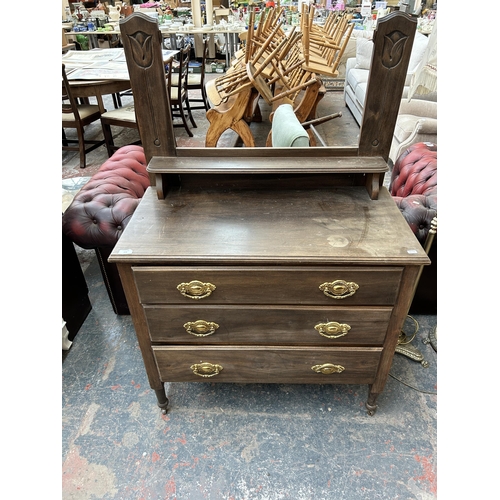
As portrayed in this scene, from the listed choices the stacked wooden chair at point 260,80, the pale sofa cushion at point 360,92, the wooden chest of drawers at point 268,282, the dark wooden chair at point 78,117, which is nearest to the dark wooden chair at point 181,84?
the stacked wooden chair at point 260,80

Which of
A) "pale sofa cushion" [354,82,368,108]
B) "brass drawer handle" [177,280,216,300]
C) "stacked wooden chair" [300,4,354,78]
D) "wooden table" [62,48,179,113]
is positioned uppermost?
"stacked wooden chair" [300,4,354,78]

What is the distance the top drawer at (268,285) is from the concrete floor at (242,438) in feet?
2.32

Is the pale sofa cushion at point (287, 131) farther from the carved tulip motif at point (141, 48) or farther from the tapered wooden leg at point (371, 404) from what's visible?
the tapered wooden leg at point (371, 404)

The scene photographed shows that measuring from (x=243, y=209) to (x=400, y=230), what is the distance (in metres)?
0.59

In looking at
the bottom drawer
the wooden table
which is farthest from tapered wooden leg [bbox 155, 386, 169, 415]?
the wooden table

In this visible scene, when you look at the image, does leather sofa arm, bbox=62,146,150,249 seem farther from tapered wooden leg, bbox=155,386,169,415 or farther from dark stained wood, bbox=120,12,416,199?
tapered wooden leg, bbox=155,386,169,415

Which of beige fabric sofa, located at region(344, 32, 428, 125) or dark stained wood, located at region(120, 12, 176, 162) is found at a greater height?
dark stained wood, located at region(120, 12, 176, 162)

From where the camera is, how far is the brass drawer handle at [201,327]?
4.41ft

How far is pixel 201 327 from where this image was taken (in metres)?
1.35

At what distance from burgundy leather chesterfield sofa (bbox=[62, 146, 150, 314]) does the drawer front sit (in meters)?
0.68

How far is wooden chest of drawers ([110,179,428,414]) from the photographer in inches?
46.9

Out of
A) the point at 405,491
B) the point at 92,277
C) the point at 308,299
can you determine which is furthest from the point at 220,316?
the point at 92,277

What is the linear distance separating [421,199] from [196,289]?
1273 mm

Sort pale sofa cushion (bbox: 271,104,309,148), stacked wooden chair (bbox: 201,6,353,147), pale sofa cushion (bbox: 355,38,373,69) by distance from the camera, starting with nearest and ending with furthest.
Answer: pale sofa cushion (bbox: 271,104,309,148) < stacked wooden chair (bbox: 201,6,353,147) < pale sofa cushion (bbox: 355,38,373,69)
